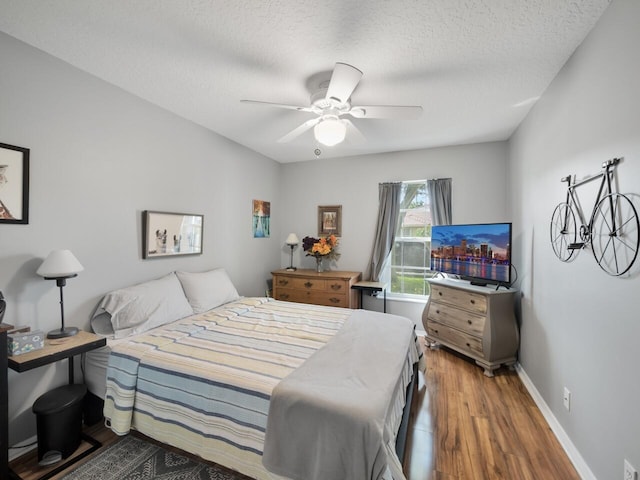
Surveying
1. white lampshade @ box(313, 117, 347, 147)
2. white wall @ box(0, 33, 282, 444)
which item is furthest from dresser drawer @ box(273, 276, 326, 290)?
white lampshade @ box(313, 117, 347, 147)

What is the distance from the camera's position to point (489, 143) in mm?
3652

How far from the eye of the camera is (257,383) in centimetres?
149

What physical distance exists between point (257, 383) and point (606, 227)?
2034 millimetres

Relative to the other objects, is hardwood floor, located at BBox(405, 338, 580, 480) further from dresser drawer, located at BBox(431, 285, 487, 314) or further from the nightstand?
the nightstand

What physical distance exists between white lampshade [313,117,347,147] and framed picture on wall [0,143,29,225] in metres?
1.94

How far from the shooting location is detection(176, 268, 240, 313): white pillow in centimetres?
279

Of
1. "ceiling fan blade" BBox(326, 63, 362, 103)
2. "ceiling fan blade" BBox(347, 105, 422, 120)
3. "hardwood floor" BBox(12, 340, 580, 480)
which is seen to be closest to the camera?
"ceiling fan blade" BBox(326, 63, 362, 103)

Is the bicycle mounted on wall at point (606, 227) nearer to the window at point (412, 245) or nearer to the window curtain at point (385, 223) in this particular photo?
the window at point (412, 245)

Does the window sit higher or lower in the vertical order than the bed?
higher

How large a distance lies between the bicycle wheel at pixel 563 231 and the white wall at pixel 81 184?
328 centimetres

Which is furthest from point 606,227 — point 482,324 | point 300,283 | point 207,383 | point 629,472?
point 300,283

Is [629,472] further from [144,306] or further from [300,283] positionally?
[300,283]

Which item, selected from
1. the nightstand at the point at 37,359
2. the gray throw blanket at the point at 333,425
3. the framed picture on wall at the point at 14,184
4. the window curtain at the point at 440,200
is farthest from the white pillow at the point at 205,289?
the window curtain at the point at 440,200

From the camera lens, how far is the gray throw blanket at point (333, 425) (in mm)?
1212
